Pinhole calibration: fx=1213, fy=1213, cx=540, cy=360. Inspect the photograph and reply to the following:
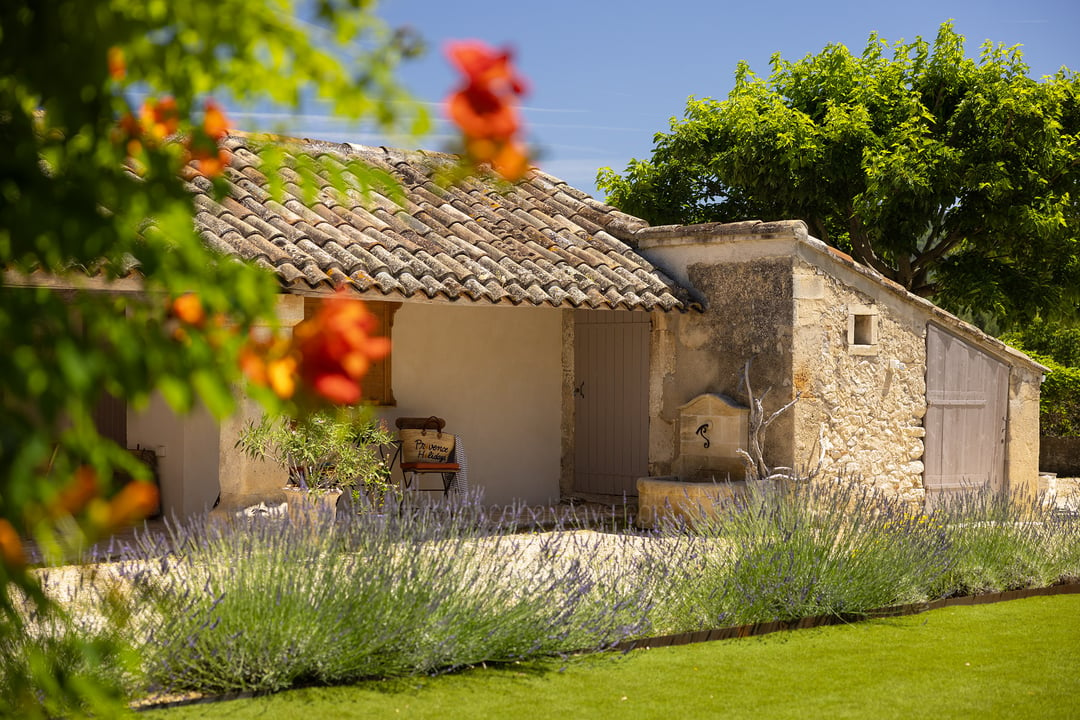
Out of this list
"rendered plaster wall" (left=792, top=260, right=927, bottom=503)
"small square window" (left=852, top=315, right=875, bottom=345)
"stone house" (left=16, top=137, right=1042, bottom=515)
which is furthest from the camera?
"small square window" (left=852, top=315, right=875, bottom=345)

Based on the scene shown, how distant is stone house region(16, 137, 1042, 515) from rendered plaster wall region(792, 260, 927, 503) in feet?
0.06

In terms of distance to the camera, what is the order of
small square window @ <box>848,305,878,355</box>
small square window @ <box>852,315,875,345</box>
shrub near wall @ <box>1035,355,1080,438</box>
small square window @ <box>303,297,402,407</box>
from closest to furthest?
1. small square window @ <box>848,305,878,355</box>
2. small square window @ <box>852,315,875,345</box>
3. small square window @ <box>303,297,402,407</box>
4. shrub near wall @ <box>1035,355,1080,438</box>

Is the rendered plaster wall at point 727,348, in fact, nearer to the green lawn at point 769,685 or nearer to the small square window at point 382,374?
the small square window at point 382,374

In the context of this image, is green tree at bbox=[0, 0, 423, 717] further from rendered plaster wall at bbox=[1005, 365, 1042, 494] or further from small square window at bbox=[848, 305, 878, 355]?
rendered plaster wall at bbox=[1005, 365, 1042, 494]

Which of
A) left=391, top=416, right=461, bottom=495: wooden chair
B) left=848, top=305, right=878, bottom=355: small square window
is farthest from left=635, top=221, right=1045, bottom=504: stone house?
left=391, top=416, right=461, bottom=495: wooden chair

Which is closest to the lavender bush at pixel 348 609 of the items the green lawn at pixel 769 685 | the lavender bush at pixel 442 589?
the lavender bush at pixel 442 589

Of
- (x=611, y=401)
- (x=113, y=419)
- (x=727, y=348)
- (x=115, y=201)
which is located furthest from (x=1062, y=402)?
(x=115, y=201)

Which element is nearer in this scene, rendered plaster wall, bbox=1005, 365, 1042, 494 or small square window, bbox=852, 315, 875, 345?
small square window, bbox=852, 315, 875, 345

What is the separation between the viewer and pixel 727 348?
11.1 meters

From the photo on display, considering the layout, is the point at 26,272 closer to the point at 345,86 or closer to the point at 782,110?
the point at 345,86

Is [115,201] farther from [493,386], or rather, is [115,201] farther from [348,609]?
[493,386]

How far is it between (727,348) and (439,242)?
111 inches

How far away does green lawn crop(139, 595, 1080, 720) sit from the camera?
5266 mm

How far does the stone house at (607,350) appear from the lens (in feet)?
32.5
